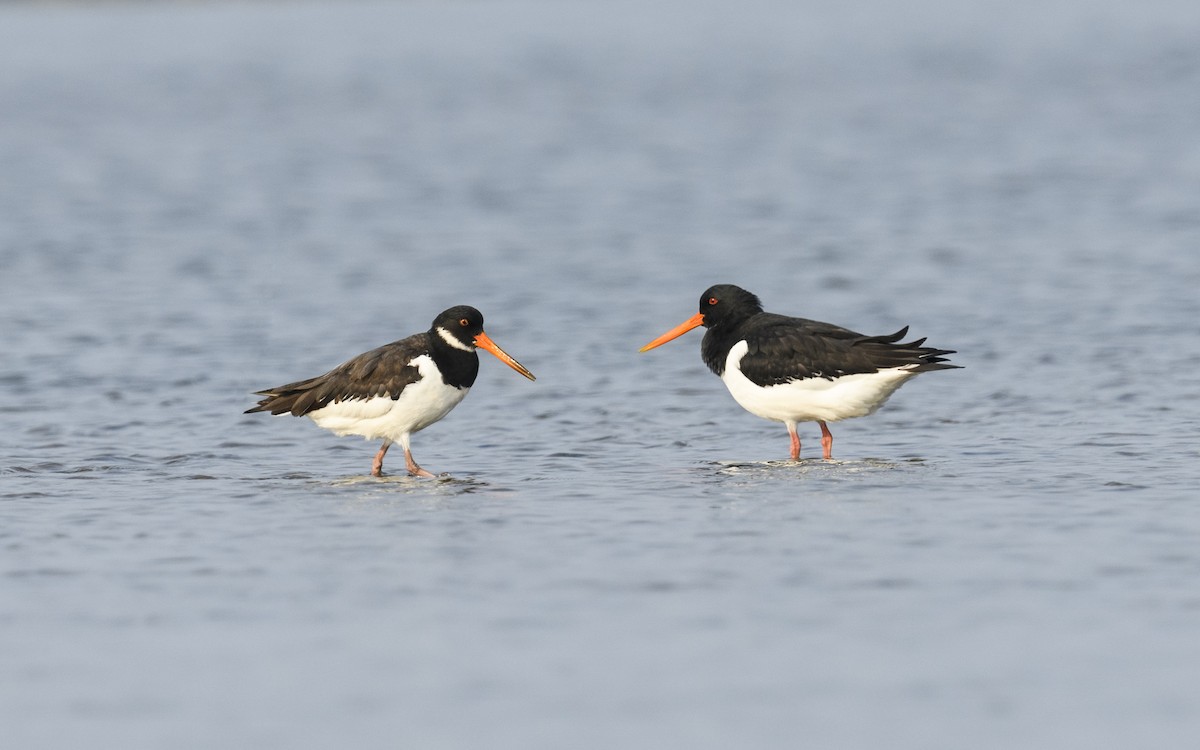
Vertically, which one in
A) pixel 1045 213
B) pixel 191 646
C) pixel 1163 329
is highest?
pixel 1045 213

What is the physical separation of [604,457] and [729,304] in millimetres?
1775

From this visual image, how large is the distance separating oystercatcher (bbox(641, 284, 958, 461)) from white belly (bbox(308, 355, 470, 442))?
2111 millimetres


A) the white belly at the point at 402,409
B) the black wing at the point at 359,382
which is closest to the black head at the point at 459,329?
the black wing at the point at 359,382

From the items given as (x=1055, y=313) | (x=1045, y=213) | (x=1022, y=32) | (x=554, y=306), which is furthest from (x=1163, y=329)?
(x=1022, y=32)

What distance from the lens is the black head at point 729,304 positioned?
13898 millimetres

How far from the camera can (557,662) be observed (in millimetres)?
7562

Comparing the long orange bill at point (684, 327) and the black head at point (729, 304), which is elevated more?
the black head at point (729, 304)

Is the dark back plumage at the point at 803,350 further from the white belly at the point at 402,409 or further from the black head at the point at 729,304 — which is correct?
the white belly at the point at 402,409

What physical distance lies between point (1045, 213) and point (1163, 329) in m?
9.42

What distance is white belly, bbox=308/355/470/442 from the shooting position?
41.1 feet

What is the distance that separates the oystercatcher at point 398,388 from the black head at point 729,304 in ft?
5.71

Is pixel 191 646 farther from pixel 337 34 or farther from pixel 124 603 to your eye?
pixel 337 34

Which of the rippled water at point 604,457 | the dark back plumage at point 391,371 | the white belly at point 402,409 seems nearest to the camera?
the rippled water at point 604,457

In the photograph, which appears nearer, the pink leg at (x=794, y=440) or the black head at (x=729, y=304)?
the pink leg at (x=794, y=440)
